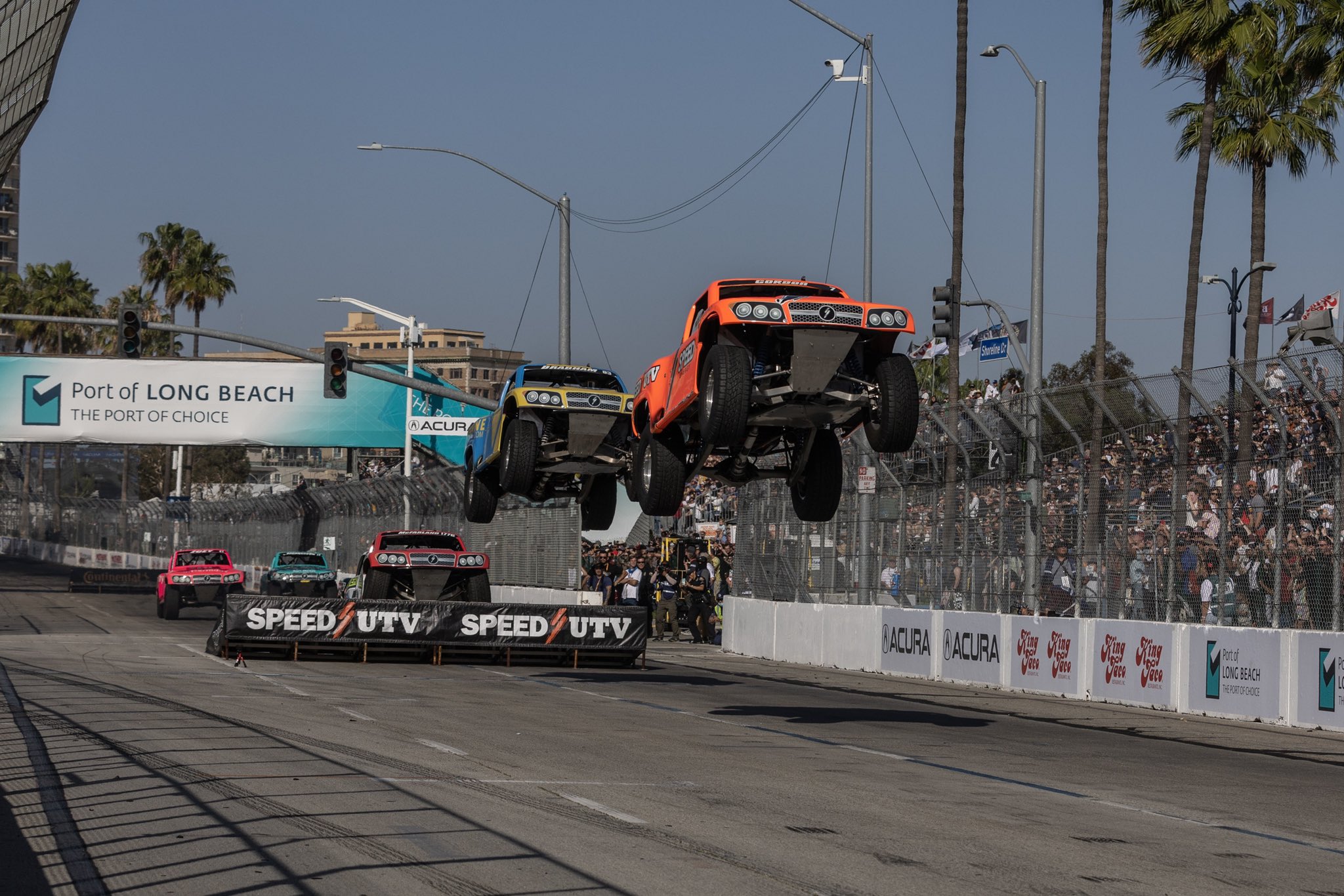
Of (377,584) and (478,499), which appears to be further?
(377,584)

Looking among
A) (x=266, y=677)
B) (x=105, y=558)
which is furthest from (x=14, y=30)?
(x=105, y=558)

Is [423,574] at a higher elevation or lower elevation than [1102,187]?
lower

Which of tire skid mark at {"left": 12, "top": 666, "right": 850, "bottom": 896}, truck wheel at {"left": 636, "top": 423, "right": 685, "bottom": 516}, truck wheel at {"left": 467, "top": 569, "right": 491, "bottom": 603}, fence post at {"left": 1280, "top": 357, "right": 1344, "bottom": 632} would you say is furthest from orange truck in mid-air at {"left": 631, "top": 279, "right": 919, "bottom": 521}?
truck wheel at {"left": 467, "top": 569, "right": 491, "bottom": 603}

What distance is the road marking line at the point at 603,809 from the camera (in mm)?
9469

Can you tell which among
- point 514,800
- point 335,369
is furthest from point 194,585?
point 514,800

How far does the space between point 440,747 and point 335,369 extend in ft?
51.7

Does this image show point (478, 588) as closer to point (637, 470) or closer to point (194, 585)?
point (637, 470)

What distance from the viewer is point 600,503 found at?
66.5ft

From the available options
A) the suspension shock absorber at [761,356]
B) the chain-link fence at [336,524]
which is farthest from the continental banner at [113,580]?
the suspension shock absorber at [761,356]

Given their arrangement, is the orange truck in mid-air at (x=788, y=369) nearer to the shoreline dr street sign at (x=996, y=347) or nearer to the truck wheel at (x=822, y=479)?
the truck wheel at (x=822, y=479)

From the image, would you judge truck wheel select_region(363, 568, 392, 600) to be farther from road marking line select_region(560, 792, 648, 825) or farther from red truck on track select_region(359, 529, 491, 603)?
road marking line select_region(560, 792, 648, 825)

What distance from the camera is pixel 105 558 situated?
81.4 m

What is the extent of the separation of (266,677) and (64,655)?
19.3 feet

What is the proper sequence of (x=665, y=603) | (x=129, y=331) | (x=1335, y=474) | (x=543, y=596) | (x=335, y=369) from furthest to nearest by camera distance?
1. (x=543, y=596)
2. (x=665, y=603)
3. (x=335, y=369)
4. (x=129, y=331)
5. (x=1335, y=474)
